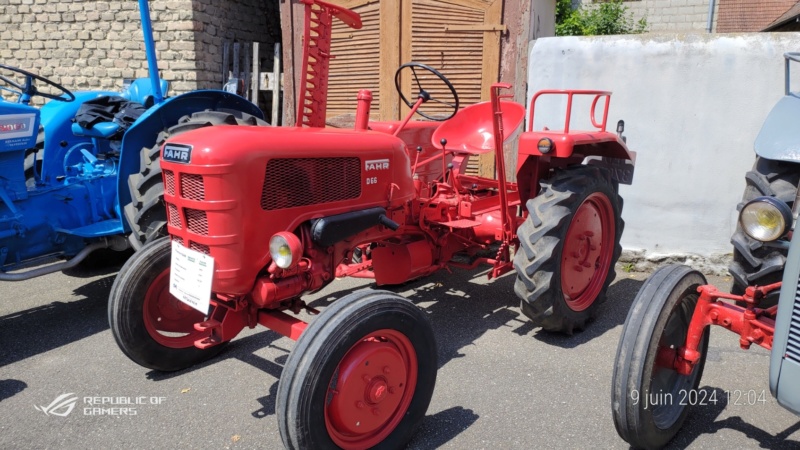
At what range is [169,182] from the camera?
2510mm

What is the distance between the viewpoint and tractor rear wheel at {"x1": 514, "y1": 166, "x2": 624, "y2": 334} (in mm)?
3273

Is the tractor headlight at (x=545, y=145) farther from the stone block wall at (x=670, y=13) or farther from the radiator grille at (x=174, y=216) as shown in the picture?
the stone block wall at (x=670, y=13)

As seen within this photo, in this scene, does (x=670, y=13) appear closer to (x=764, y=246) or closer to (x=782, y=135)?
(x=782, y=135)

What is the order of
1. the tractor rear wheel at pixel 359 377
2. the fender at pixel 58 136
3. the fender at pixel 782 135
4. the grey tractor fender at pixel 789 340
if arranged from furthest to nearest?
the fender at pixel 58 136 < the fender at pixel 782 135 < the tractor rear wheel at pixel 359 377 < the grey tractor fender at pixel 789 340

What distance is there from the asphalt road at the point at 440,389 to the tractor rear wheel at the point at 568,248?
22cm

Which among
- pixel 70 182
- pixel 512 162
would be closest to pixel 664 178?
pixel 512 162

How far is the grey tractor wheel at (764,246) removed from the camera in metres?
2.47

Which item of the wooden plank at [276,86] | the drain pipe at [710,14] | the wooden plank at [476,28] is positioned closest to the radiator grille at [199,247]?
the wooden plank at [476,28]

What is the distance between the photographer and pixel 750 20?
628 inches

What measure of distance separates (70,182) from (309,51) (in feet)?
7.55

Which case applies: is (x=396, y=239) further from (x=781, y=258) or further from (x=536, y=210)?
(x=781, y=258)

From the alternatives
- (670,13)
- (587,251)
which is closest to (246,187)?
(587,251)

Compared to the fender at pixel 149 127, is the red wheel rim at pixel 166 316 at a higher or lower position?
lower

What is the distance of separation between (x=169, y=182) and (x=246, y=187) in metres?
0.43
